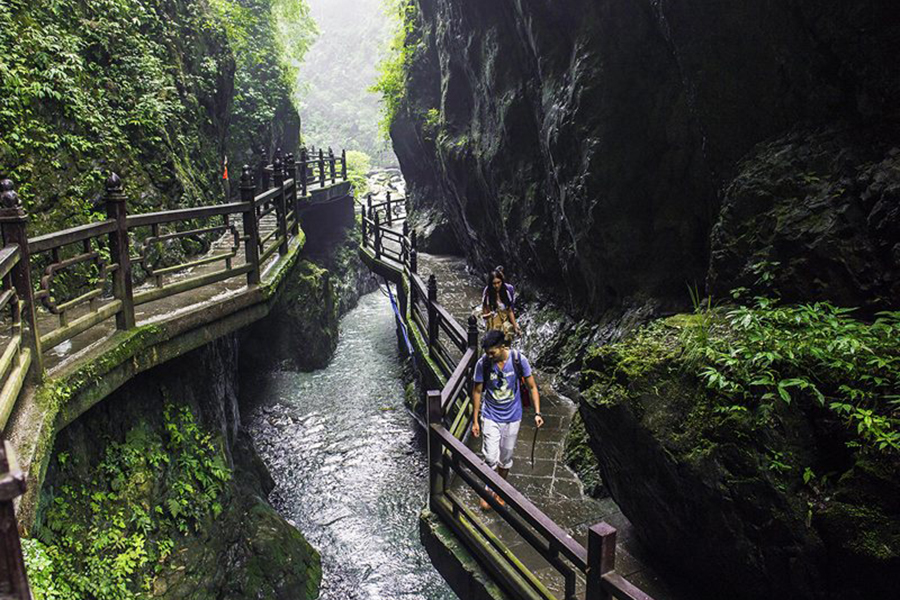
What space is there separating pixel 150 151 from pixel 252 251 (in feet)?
12.1

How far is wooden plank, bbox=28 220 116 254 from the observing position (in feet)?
16.1

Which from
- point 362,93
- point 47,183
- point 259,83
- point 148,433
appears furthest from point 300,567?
point 362,93

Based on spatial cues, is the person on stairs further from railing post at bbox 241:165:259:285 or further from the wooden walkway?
railing post at bbox 241:165:259:285

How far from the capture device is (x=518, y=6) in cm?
1130

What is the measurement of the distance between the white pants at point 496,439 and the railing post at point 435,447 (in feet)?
1.59

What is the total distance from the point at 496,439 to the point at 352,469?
907 cm

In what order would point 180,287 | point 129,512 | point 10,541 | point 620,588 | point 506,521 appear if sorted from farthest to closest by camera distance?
point 180,287 → point 129,512 → point 506,521 → point 620,588 → point 10,541

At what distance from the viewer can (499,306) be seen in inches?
353

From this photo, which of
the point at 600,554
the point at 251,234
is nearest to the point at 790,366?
the point at 600,554

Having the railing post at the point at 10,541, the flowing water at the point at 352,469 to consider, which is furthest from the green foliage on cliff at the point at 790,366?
the flowing water at the point at 352,469

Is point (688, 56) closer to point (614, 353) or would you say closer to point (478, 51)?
point (614, 353)

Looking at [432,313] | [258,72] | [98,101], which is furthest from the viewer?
[258,72]

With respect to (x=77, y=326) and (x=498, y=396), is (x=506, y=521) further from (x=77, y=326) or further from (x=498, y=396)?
(x=77, y=326)

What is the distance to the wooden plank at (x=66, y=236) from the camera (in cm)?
491
